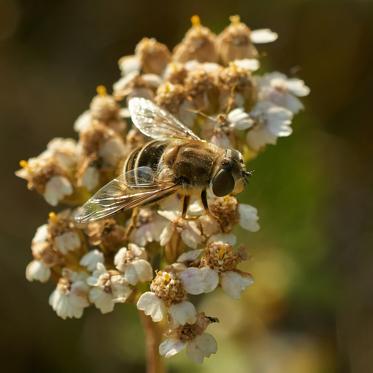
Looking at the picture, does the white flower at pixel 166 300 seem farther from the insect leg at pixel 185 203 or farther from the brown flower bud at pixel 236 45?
the brown flower bud at pixel 236 45

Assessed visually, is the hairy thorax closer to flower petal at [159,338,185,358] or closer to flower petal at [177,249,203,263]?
flower petal at [177,249,203,263]

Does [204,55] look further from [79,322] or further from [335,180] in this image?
[79,322]

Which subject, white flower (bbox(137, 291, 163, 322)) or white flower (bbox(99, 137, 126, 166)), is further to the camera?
white flower (bbox(99, 137, 126, 166))

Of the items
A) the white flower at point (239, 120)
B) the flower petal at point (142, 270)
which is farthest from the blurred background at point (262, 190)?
the flower petal at point (142, 270)

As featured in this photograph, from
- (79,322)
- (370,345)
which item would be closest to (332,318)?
(370,345)

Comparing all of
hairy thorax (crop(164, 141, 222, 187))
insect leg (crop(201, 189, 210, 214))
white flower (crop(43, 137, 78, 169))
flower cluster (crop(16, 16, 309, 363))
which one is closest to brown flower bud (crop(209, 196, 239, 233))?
flower cluster (crop(16, 16, 309, 363))
